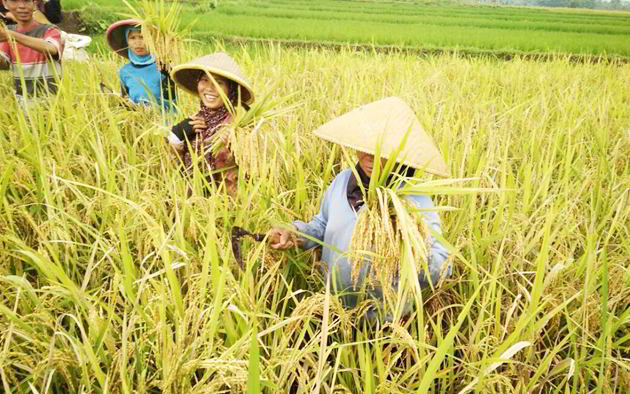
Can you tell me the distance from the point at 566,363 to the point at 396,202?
630mm

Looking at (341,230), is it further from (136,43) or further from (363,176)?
(136,43)

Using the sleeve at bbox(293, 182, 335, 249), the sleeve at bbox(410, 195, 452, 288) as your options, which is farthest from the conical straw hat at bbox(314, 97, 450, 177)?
the sleeve at bbox(293, 182, 335, 249)

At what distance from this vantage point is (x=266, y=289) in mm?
907

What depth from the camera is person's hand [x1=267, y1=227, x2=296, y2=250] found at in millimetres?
956

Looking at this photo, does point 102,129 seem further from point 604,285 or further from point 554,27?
point 554,27

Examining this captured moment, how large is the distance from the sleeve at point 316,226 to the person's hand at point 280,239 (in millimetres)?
97

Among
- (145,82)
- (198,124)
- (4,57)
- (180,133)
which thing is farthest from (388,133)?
(4,57)

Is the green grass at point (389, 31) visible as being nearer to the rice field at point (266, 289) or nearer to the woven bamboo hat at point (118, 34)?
the woven bamboo hat at point (118, 34)

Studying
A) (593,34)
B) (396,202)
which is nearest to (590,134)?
(396,202)

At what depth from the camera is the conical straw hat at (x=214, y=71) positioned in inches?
54.8

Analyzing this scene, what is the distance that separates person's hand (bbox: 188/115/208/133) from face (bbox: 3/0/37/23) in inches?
56.2

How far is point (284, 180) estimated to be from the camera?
1538mm

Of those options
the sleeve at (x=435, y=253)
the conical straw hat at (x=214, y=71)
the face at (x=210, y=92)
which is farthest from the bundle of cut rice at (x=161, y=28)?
the sleeve at (x=435, y=253)

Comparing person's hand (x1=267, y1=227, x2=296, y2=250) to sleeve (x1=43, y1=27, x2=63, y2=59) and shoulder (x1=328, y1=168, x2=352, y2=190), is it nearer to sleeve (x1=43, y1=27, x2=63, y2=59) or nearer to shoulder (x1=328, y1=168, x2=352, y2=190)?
shoulder (x1=328, y1=168, x2=352, y2=190)
